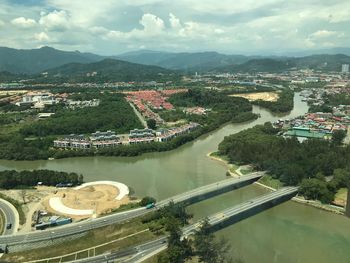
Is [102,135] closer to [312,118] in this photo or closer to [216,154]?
[216,154]

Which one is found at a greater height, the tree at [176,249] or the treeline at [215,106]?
the treeline at [215,106]

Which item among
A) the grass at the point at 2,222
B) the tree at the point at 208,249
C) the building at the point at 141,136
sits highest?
the building at the point at 141,136

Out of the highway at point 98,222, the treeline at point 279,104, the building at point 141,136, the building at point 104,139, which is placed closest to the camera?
the highway at point 98,222

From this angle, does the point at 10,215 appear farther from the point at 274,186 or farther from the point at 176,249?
the point at 274,186

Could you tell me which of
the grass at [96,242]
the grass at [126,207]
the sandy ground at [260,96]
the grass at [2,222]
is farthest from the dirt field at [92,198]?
the sandy ground at [260,96]

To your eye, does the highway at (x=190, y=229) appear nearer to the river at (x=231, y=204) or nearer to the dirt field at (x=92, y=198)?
the river at (x=231, y=204)

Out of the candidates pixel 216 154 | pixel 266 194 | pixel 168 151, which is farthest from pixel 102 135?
pixel 266 194
